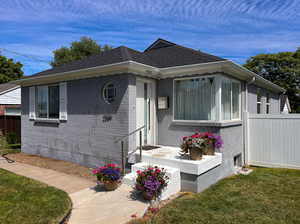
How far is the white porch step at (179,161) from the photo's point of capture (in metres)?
4.70

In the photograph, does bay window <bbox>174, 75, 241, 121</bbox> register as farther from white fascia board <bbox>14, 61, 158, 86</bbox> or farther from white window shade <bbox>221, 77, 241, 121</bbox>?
white fascia board <bbox>14, 61, 158, 86</bbox>

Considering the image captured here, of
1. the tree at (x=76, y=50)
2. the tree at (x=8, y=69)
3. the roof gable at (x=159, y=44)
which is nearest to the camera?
the roof gable at (x=159, y=44)

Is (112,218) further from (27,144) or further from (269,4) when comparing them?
(269,4)

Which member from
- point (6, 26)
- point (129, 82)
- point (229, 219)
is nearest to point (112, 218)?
point (229, 219)

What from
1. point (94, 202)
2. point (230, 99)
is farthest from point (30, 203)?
point (230, 99)

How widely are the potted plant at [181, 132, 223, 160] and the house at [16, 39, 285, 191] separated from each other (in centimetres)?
40

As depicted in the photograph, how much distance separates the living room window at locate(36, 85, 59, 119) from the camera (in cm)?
815

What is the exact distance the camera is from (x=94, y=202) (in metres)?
4.22

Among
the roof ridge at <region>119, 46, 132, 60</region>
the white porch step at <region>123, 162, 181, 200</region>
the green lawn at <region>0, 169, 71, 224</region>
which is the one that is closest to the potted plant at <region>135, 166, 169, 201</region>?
the white porch step at <region>123, 162, 181, 200</region>

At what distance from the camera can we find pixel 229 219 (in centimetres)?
350

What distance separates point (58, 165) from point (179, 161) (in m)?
4.50

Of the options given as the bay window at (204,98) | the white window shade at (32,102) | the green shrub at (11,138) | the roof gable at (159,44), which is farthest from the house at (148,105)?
the green shrub at (11,138)

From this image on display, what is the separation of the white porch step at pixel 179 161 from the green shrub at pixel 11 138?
902 cm

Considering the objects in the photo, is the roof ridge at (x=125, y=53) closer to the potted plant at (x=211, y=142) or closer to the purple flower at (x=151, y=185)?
the potted plant at (x=211, y=142)
